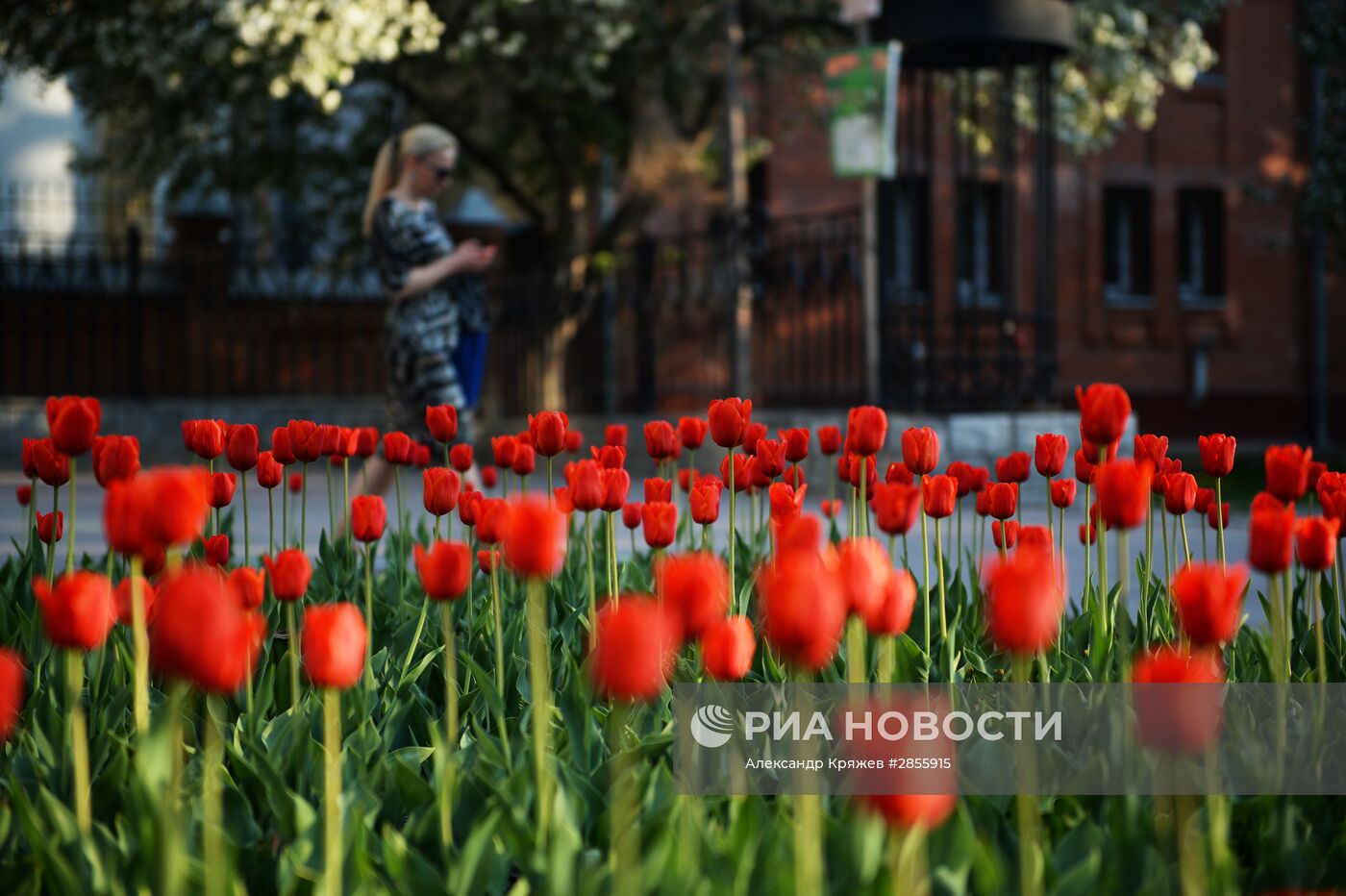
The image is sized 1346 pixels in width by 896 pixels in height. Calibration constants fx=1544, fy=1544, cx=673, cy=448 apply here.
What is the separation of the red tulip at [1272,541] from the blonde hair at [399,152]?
514 centimetres

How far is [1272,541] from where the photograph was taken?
1821 millimetres

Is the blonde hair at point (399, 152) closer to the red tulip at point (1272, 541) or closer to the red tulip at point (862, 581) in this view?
the red tulip at point (1272, 541)

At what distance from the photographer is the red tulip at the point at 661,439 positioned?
9.72 ft

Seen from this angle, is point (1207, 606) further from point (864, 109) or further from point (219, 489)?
point (864, 109)

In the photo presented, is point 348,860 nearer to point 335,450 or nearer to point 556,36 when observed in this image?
point 335,450

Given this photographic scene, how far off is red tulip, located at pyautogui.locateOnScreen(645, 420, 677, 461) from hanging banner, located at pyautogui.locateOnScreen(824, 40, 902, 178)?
288 inches

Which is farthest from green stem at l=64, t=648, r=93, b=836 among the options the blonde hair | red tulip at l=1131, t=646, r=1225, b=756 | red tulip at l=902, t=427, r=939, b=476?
the blonde hair

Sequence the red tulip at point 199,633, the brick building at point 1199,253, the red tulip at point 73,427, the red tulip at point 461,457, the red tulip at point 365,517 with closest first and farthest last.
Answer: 1. the red tulip at point 199,633
2. the red tulip at point 73,427
3. the red tulip at point 365,517
4. the red tulip at point 461,457
5. the brick building at point 1199,253

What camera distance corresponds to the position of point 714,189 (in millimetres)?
19062

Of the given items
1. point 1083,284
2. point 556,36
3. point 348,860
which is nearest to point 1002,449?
point 556,36

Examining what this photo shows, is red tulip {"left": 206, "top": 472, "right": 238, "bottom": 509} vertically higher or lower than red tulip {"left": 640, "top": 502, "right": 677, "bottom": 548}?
higher

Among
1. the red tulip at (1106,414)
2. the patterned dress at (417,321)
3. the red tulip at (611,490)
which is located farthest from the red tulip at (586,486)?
the patterned dress at (417,321)

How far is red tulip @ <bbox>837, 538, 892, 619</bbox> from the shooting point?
4.97ft

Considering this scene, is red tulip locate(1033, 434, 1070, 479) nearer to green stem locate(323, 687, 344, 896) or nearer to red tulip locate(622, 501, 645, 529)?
red tulip locate(622, 501, 645, 529)
